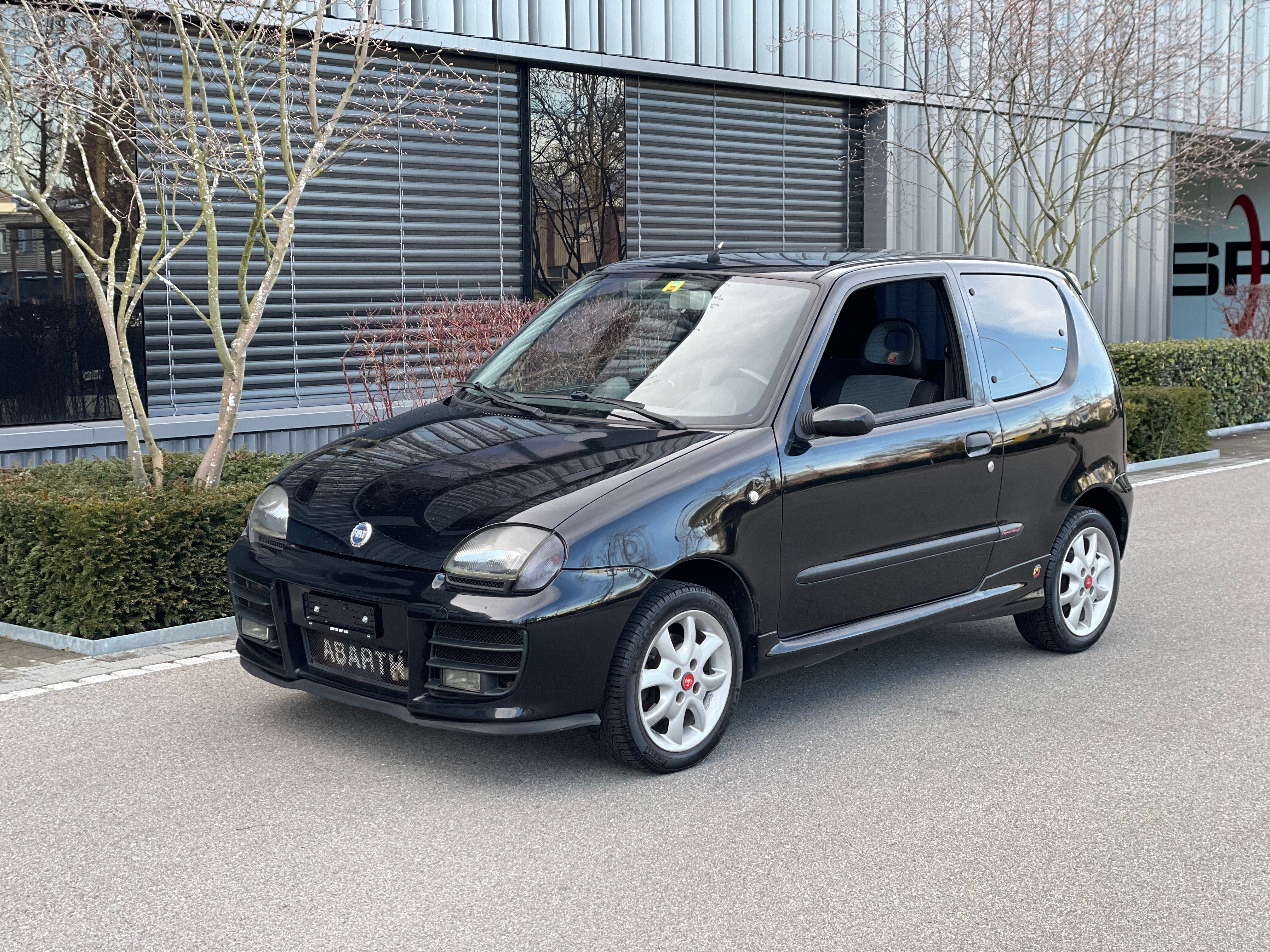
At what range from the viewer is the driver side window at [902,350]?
19.6 feet

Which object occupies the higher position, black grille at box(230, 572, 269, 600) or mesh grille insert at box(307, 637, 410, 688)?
black grille at box(230, 572, 269, 600)

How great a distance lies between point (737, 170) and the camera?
52.9 feet

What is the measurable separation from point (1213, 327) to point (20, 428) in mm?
26573

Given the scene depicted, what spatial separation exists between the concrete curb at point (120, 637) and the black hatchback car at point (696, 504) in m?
1.59

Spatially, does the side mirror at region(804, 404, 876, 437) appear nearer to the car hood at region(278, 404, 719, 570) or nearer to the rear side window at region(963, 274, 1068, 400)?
the car hood at region(278, 404, 719, 570)

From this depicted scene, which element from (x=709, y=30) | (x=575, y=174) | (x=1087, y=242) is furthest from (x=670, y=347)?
(x=1087, y=242)

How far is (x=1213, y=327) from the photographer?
101 ft

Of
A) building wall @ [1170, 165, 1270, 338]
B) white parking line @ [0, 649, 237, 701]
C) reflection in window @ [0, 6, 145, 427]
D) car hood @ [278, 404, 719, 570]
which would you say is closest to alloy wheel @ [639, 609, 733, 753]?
car hood @ [278, 404, 719, 570]

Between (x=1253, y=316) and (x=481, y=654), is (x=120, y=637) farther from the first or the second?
(x=1253, y=316)

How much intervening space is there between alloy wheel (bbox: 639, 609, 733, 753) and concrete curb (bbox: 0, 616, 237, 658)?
2.60 metres

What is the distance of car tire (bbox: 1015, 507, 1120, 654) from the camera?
6625mm

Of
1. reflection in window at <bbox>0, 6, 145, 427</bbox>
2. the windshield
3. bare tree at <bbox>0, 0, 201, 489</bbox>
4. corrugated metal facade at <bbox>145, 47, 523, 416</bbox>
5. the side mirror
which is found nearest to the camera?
the side mirror

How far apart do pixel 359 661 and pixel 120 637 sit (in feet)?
7.65

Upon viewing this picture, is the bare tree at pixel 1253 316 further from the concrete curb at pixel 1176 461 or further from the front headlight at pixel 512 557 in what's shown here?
the front headlight at pixel 512 557
